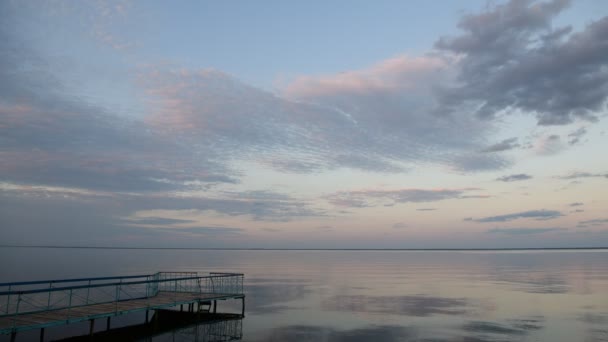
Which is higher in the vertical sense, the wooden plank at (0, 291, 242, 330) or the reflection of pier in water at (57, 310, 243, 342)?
the wooden plank at (0, 291, 242, 330)

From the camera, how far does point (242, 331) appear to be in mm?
33562

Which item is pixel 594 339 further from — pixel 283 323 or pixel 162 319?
pixel 162 319

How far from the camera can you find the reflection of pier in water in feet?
102

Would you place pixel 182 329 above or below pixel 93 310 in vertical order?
below

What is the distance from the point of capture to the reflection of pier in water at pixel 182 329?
31109mm

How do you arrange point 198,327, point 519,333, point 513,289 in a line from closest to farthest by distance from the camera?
point 519,333, point 198,327, point 513,289

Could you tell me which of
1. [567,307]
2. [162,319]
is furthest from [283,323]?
[567,307]

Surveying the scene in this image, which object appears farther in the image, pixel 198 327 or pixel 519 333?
pixel 198 327

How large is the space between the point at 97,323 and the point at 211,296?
9677 mm

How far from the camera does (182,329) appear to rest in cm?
3462

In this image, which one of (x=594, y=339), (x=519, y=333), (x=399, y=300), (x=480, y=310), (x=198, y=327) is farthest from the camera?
(x=399, y=300)

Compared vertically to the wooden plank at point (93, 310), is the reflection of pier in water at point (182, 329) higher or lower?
lower

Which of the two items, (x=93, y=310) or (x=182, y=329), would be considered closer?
(x=93, y=310)

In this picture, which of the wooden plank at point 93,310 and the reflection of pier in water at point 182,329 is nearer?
the wooden plank at point 93,310
